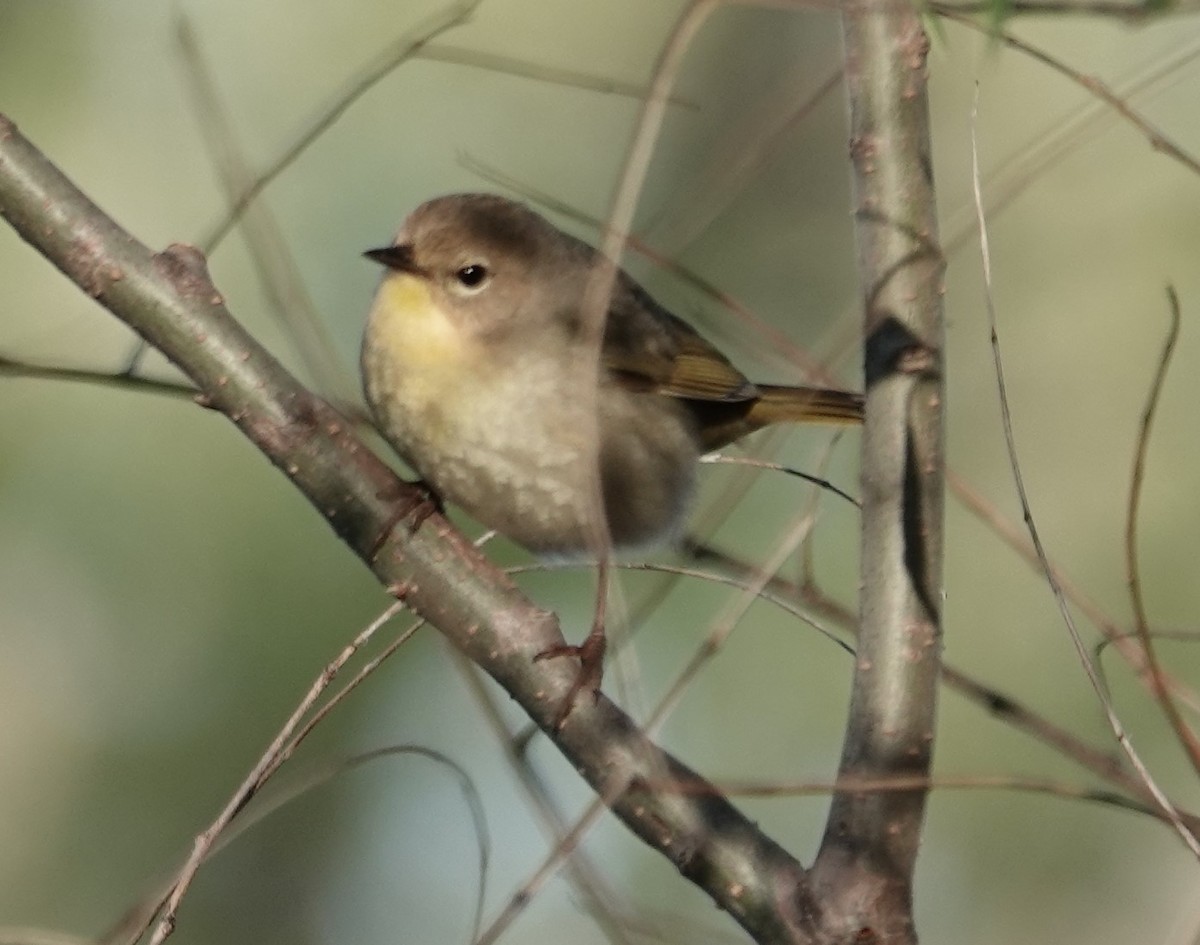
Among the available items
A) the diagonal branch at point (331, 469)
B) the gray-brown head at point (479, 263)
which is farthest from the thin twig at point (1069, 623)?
the gray-brown head at point (479, 263)

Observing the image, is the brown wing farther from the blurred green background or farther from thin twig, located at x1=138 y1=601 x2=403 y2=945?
thin twig, located at x1=138 y1=601 x2=403 y2=945

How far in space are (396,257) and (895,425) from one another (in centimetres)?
152

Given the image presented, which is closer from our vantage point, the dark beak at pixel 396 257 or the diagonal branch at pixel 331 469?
the diagonal branch at pixel 331 469

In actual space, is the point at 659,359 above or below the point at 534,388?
above

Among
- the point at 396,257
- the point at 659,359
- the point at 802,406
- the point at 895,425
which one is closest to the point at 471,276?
the point at 396,257

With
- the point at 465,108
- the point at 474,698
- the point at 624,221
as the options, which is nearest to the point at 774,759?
the point at 465,108

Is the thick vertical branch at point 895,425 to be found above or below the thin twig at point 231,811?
above

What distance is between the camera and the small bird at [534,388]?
285 centimetres

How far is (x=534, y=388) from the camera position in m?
2.88

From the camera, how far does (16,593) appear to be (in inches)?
209

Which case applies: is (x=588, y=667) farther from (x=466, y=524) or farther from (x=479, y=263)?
(x=466, y=524)

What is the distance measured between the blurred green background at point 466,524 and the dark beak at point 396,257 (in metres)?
1.20

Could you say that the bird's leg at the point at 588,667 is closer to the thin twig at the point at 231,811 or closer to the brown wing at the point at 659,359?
the thin twig at the point at 231,811

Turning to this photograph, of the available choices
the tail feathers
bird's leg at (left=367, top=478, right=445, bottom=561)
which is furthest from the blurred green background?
bird's leg at (left=367, top=478, right=445, bottom=561)
